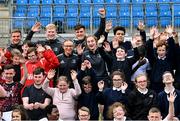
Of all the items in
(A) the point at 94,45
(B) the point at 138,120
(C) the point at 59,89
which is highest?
(A) the point at 94,45

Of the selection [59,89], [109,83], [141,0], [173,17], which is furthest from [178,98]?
[141,0]

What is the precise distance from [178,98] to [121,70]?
4.63 feet

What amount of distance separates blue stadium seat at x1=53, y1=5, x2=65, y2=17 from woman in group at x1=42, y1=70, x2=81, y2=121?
681 cm

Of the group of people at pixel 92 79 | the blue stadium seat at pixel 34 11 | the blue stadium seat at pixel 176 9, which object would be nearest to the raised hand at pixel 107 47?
the group of people at pixel 92 79

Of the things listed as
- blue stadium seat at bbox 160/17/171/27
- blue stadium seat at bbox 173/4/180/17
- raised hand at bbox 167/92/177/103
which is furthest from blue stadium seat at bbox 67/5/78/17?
raised hand at bbox 167/92/177/103

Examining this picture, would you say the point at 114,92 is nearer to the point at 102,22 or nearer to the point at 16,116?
the point at 16,116

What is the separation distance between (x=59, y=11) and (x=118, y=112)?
819 centimetres

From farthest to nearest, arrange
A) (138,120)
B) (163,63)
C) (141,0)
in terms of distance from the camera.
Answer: (141,0), (163,63), (138,120)

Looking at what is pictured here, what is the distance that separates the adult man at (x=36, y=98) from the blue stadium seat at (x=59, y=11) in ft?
22.5

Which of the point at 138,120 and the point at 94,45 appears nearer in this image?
the point at 138,120

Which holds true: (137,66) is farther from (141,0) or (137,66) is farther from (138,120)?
(141,0)

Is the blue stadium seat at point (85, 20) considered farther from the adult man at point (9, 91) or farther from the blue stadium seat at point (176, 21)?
the adult man at point (9, 91)

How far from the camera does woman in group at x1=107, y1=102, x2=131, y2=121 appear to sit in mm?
9234

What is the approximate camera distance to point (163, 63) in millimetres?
10633
